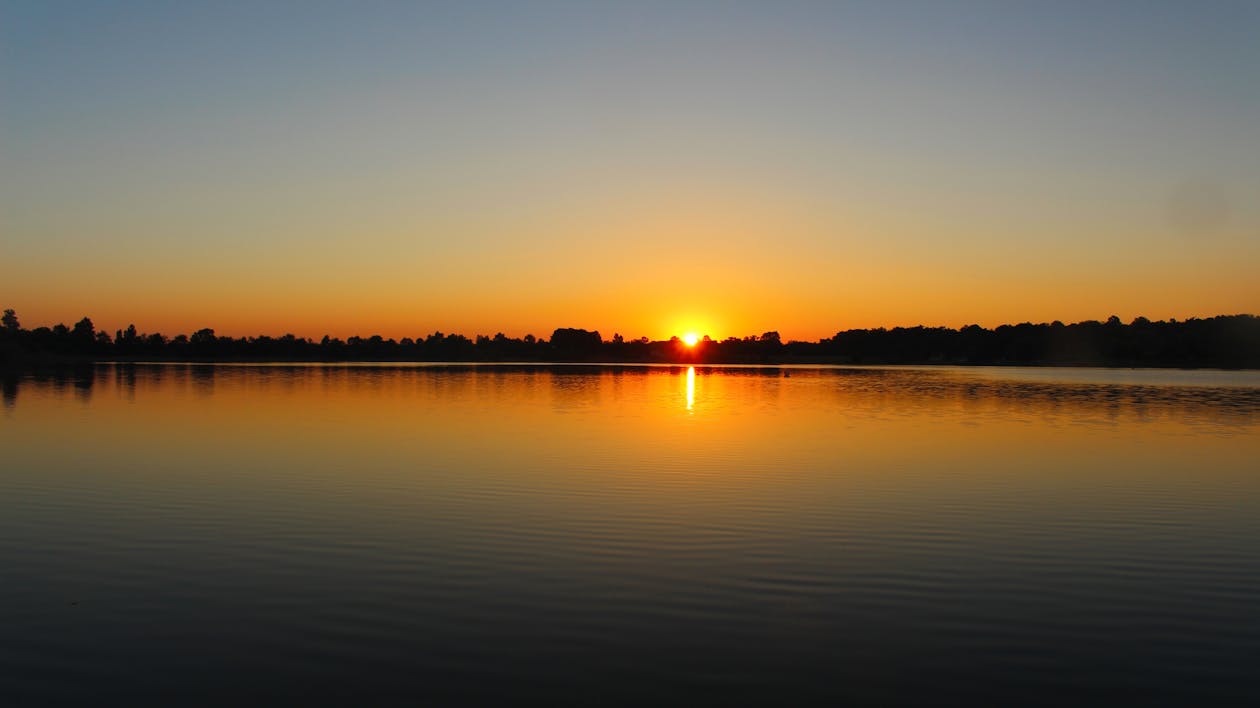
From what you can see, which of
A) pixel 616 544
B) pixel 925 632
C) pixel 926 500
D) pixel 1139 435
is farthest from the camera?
pixel 1139 435

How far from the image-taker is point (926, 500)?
22469mm

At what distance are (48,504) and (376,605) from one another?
1256 cm

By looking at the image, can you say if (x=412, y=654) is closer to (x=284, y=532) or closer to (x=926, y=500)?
(x=284, y=532)

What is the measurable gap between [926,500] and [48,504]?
68.9 feet

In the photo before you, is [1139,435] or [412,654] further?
[1139,435]

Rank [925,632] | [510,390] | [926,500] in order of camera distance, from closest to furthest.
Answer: [925,632] < [926,500] < [510,390]

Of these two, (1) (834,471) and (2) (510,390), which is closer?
(1) (834,471)

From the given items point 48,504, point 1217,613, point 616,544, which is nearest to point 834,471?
point 616,544

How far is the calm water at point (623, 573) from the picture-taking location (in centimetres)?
1031

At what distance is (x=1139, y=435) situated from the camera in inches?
1549

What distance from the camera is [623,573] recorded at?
49.0 feet

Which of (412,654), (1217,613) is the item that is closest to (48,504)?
(412,654)

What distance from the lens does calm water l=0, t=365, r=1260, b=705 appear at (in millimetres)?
10312

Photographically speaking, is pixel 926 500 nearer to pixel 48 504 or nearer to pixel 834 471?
pixel 834 471
